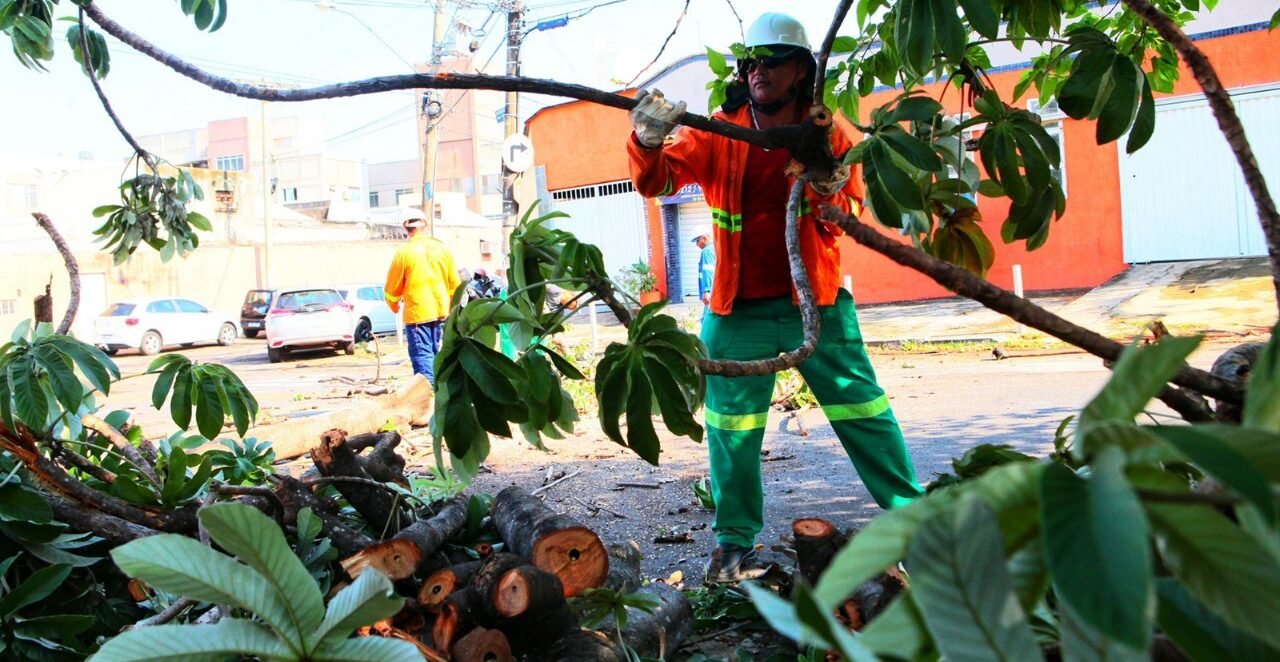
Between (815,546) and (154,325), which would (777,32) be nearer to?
(815,546)

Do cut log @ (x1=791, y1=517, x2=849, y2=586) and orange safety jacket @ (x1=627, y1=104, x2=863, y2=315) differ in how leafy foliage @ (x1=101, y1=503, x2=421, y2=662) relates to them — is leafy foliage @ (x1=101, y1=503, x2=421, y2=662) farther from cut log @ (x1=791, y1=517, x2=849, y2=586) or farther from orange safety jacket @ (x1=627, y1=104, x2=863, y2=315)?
orange safety jacket @ (x1=627, y1=104, x2=863, y2=315)

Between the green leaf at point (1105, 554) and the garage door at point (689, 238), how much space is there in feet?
57.1

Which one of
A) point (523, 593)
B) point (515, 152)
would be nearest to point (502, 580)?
point (523, 593)

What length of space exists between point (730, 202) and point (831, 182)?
1071mm

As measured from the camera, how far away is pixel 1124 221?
1429cm

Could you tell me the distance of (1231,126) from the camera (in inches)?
61.4

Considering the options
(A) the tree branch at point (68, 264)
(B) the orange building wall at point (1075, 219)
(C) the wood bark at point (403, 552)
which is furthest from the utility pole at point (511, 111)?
(C) the wood bark at point (403, 552)

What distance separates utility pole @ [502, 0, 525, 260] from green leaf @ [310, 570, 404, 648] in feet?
48.9

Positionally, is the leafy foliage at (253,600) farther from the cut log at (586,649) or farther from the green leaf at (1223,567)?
the cut log at (586,649)

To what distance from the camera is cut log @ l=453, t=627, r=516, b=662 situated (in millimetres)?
2424

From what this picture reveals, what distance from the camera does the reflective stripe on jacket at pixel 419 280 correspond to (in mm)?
8328

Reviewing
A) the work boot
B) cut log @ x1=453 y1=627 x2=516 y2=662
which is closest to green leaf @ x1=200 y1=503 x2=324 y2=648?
cut log @ x1=453 y1=627 x2=516 y2=662

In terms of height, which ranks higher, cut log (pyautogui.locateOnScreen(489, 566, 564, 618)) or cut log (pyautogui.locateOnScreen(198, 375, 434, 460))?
cut log (pyautogui.locateOnScreen(489, 566, 564, 618))

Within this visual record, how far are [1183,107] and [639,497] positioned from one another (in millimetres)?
12456
